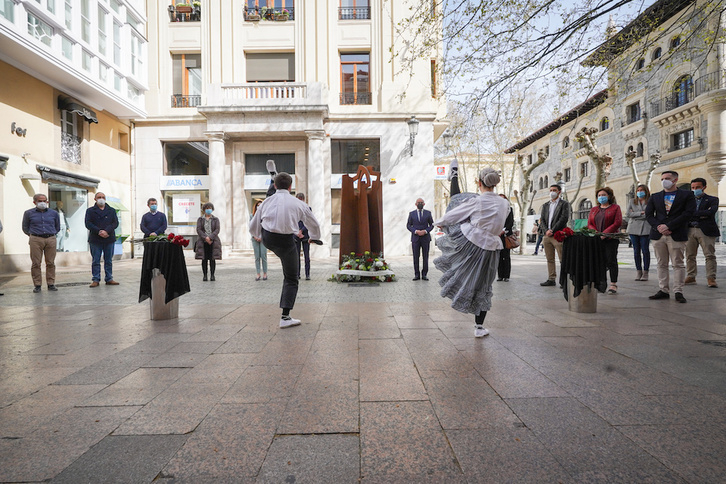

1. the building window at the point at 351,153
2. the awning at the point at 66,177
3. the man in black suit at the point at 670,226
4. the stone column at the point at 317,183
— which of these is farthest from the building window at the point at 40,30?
the man in black suit at the point at 670,226

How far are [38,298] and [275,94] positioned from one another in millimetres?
14187

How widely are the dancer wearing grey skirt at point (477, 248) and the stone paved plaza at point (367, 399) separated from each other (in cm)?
43

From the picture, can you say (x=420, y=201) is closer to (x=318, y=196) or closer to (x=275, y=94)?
(x=318, y=196)

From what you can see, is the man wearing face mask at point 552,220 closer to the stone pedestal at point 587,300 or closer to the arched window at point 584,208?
the stone pedestal at point 587,300

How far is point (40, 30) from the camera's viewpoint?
13281 millimetres

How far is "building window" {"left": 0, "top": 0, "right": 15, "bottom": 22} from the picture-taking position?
1161cm

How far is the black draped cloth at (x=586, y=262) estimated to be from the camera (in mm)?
5996

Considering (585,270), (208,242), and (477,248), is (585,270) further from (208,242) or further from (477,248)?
(208,242)

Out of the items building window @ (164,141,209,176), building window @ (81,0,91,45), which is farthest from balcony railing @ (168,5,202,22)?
building window @ (164,141,209,176)

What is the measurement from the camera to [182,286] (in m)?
6.01

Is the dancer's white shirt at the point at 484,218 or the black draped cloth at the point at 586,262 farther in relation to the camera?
the black draped cloth at the point at 586,262

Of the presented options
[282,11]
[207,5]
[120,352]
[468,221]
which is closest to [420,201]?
[468,221]

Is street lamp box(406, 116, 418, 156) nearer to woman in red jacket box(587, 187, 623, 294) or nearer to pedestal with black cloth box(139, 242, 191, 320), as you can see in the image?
woman in red jacket box(587, 187, 623, 294)

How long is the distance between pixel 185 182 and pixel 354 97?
9297mm
